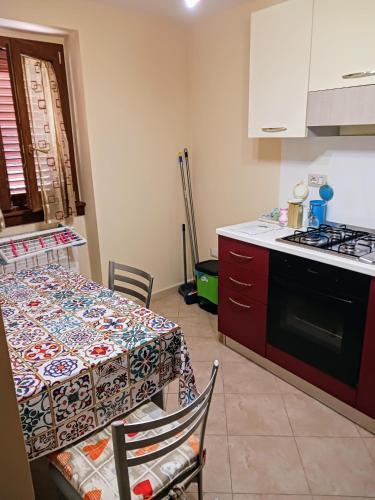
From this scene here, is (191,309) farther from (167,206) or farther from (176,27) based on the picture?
(176,27)

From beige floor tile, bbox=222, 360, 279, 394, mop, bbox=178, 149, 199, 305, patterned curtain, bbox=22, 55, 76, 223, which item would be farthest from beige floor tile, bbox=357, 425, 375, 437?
patterned curtain, bbox=22, 55, 76, 223

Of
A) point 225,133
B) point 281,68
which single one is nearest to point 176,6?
point 225,133

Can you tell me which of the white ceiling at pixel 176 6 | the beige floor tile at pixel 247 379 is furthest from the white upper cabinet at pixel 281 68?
the beige floor tile at pixel 247 379

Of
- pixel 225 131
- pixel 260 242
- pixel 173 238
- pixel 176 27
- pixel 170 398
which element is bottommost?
pixel 170 398

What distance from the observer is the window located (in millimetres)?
2689

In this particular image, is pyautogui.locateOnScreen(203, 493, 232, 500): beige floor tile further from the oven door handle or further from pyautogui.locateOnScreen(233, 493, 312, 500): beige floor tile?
the oven door handle

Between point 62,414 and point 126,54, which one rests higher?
point 126,54

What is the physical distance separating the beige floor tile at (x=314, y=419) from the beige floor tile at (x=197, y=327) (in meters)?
0.89

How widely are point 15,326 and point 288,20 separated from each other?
2.22 m

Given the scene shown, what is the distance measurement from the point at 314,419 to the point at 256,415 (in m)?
0.32

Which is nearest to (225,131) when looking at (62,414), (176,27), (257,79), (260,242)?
(257,79)

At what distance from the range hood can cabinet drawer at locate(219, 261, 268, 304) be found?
0.98m

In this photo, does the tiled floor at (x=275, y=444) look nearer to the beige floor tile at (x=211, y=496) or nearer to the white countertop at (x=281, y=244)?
the beige floor tile at (x=211, y=496)

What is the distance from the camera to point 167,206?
11.9ft
